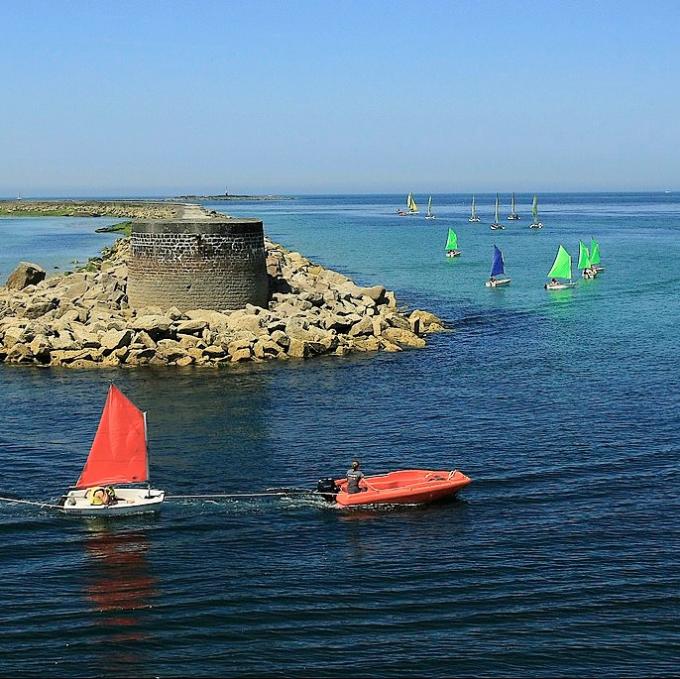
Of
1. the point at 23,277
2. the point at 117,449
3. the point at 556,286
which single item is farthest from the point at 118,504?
the point at 556,286

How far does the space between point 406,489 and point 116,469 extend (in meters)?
7.05

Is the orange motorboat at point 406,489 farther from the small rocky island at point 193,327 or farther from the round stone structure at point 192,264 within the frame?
the round stone structure at point 192,264

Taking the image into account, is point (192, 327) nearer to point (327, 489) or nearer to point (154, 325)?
point (154, 325)

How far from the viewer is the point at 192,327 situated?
41.5 meters

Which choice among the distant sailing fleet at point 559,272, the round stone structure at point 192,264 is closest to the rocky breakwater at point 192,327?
the round stone structure at point 192,264

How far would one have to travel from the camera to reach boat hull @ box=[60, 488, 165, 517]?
23.0 m

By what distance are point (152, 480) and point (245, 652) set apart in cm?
963

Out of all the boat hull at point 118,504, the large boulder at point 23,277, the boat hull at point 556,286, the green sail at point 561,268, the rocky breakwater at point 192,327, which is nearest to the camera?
the boat hull at point 118,504

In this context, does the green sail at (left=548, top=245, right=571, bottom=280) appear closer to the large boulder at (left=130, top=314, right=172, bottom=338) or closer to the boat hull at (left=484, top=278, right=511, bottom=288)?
the boat hull at (left=484, top=278, right=511, bottom=288)

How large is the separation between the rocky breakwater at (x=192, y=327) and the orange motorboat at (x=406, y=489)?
57.2 feet

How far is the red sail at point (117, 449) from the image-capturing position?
2372 centimetres

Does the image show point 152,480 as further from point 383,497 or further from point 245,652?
point 245,652

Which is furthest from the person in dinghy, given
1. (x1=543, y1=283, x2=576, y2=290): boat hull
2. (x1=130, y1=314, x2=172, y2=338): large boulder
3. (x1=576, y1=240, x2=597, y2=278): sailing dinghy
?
(x1=576, y1=240, x2=597, y2=278): sailing dinghy

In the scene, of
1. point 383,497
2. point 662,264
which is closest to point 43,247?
point 662,264
